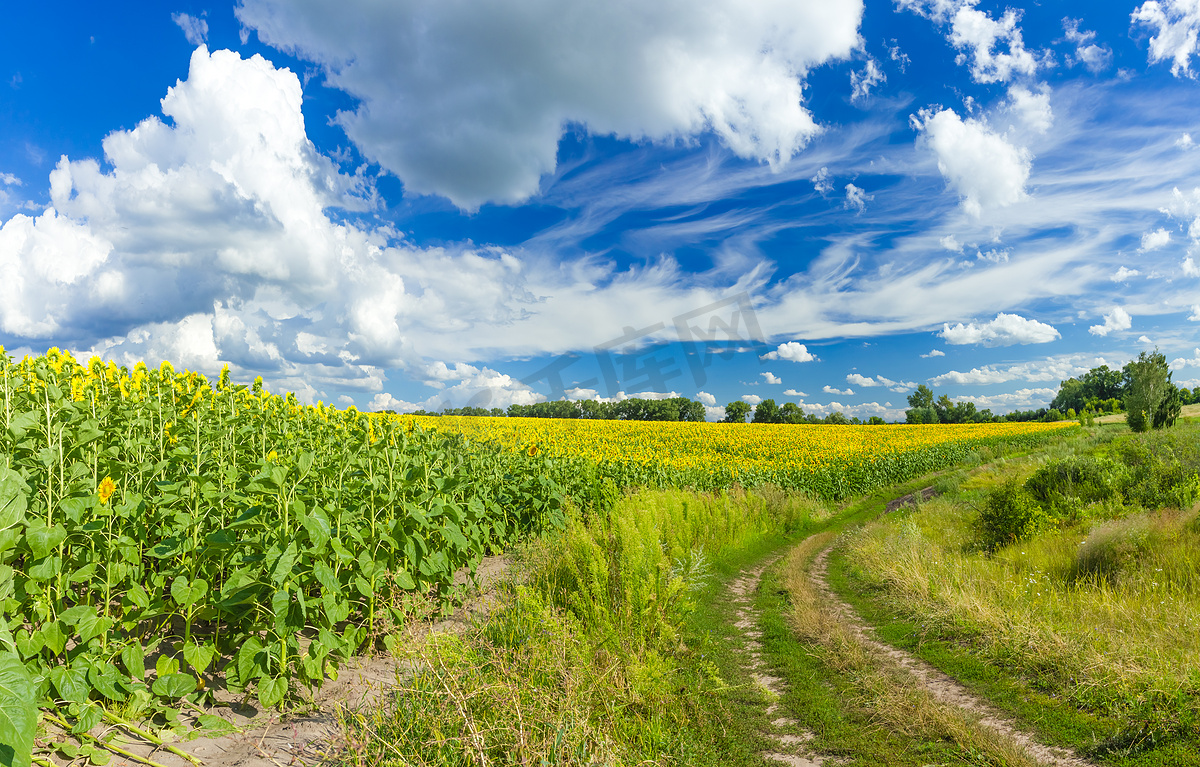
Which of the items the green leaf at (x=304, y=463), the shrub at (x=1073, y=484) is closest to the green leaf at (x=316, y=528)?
the green leaf at (x=304, y=463)

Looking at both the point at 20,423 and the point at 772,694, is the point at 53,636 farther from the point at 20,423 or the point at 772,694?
the point at 772,694

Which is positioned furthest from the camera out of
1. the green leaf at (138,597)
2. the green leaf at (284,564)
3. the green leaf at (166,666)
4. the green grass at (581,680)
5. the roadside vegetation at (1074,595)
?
the roadside vegetation at (1074,595)

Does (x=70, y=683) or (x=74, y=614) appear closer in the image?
(x=70, y=683)

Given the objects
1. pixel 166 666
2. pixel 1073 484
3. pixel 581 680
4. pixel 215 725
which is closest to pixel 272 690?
pixel 215 725

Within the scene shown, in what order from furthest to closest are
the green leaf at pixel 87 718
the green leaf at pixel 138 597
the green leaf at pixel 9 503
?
the green leaf at pixel 138 597 < the green leaf at pixel 87 718 < the green leaf at pixel 9 503

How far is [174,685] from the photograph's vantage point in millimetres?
3920

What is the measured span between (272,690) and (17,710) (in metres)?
2.37

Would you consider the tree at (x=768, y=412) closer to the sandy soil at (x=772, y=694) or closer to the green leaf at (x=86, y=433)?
the sandy soil at (x=772, y=694)

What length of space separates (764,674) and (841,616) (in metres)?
3.09

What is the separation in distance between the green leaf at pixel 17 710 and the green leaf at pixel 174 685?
2055mm

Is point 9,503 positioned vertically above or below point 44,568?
above

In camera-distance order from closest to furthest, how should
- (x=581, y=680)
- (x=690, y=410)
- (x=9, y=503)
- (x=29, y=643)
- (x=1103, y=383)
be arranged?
(x=9, y=503) < (x=29, y=643) < (x=581, y=680) < (x=690, y=410) < (x=1103, y=383)

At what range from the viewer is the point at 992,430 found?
188ft

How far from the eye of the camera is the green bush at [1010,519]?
12.8 metres
